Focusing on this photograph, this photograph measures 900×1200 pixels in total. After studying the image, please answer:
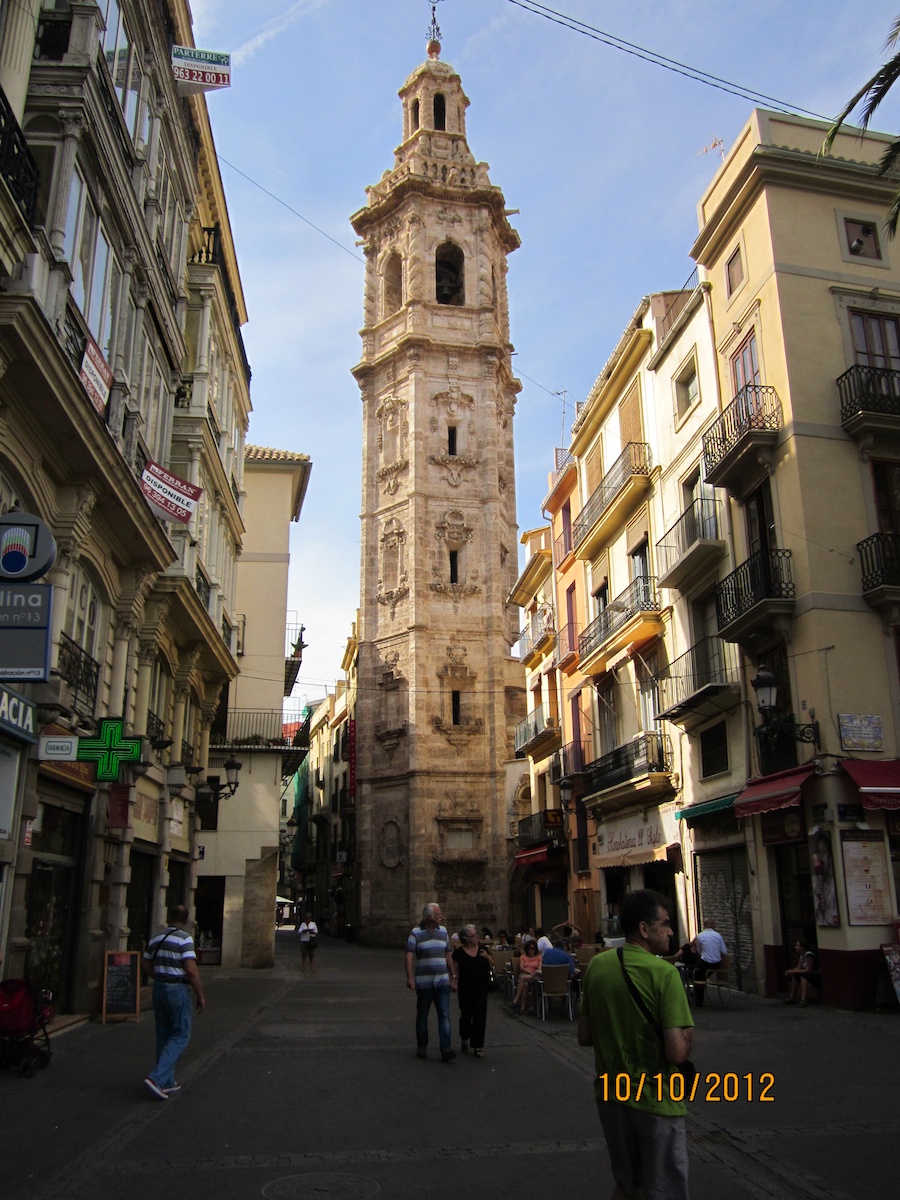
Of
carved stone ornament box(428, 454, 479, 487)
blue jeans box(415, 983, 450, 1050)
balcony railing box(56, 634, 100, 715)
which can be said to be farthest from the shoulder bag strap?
carved stone ornament box(428, 454, 479, 487)

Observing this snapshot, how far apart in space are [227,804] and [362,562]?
1926cm

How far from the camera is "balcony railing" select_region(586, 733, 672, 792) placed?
21.8 m

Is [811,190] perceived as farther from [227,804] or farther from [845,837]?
[227,804]

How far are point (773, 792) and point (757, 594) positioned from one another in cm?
322

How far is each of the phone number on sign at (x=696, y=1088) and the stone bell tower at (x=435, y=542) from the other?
33.2 metres

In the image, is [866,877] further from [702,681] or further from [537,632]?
[537,632]

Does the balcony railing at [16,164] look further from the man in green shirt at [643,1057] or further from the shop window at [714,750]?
the shop window at [714,750]

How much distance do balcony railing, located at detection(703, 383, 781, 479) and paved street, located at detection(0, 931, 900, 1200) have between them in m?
9.33

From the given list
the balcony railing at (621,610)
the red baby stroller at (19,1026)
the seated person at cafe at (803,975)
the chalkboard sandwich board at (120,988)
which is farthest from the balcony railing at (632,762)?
the red baby stroller at (19,1026)

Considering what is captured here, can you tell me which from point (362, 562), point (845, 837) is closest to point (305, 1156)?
point (845, 837)

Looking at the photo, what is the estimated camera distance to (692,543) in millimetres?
19984

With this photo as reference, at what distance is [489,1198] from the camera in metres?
5.64

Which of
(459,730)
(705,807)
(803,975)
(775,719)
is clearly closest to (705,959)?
(803,975)

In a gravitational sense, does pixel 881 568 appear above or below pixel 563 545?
below
